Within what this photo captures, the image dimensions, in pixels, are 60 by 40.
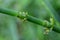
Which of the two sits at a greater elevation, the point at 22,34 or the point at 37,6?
the point at 37,6

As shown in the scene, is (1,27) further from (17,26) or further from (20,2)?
(20,2)

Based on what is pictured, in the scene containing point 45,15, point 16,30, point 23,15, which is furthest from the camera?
point 16,30

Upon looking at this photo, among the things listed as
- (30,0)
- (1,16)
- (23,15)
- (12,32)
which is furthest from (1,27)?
(23,15)

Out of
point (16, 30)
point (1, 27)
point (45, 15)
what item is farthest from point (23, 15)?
point (1, 27)

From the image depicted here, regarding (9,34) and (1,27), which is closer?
(9,34)

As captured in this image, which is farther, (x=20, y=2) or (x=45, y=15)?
(x=20, y=2)

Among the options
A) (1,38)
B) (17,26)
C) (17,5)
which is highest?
(17,5)

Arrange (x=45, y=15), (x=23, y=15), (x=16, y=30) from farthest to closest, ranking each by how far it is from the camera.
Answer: (x=16, y=30) < (x=45, y=15) < (x=23, y=15)

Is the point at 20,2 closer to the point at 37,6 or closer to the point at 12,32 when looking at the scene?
the point at 37,6

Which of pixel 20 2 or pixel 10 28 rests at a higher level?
pixel 20 2
